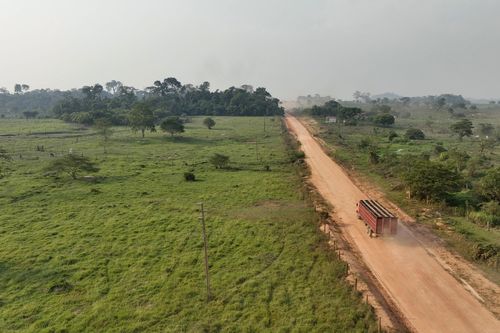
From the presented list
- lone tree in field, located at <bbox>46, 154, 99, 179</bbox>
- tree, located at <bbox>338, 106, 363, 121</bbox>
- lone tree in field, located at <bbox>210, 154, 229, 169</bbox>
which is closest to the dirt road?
lone tree in field, located at <bbox>210, 154, 229, 169</bbox>

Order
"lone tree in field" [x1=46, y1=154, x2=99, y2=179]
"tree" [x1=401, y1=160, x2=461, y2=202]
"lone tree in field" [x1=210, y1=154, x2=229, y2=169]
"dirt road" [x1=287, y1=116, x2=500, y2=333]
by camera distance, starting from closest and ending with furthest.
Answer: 1. "dirt road" [x1=287, y1=116, x2=500, y2=333]
2. "tree" [x1=401, y1=160, x2=461, y2=202]
3. "lone tree in field" [x1=46, y1=154, x2=99, y2=179]
4. "lone tree in field" [x1=210, y1=154, x2=229, y2=169]

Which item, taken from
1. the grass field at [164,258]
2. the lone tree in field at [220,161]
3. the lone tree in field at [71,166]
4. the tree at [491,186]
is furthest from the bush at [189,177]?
the tree at [491,186]

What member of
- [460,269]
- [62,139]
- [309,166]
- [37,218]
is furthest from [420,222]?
[62,139]

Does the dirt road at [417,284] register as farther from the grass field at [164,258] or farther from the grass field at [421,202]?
the grass field at [421,202]

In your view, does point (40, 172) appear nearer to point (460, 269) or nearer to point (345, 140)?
point (460, 269)

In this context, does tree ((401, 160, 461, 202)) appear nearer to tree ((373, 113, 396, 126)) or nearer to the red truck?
the red truck
